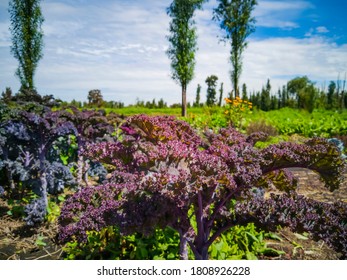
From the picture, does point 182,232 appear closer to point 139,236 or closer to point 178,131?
point 178,131

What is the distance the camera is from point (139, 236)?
2.59m

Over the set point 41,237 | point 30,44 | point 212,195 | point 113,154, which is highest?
point 30,44

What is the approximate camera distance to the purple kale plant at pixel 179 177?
154 centimetres

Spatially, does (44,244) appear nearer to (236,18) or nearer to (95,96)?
(95,96)

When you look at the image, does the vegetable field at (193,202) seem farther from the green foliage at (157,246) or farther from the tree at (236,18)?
the tree at (236,18)

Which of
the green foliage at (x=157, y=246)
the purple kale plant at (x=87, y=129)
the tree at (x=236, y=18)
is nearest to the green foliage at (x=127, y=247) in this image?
the green foliage at (x=157, y=246)

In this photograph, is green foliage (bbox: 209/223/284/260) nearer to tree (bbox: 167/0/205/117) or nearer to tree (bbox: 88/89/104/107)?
tree (bbox: 88/89/104/107)

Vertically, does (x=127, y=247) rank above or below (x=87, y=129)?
below

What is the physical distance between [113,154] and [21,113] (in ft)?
5.94

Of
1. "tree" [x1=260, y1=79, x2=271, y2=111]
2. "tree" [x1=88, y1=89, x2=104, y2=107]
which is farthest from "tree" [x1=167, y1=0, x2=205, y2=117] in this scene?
"tree" [x1=260, y1=79, x2=271, y2=111]

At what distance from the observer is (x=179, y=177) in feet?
4.87

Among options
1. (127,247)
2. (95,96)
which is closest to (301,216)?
(127,247)

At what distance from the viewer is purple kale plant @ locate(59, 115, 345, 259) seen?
1.54m
